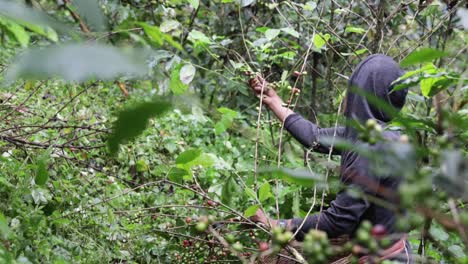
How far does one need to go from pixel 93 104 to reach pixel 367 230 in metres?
3.07

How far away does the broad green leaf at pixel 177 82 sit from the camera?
270cm

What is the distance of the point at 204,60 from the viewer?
15.4 ft

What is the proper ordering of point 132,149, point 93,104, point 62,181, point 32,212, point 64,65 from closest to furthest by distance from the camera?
1. point 64,65
2. point 32,212
3. point 62,181
4. point 132,149
5. point 93,104

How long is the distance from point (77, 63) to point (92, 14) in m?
0.23

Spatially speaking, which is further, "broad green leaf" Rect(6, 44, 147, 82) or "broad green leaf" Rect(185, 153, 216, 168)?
Answer: "broad green leaf" Rect(185, 153, 216, 168)

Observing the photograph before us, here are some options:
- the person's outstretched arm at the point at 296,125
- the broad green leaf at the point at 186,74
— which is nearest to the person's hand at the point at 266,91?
the person's outstretched arm at the point at 296,125

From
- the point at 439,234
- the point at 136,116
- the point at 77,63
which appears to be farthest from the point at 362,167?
the point at 77,63

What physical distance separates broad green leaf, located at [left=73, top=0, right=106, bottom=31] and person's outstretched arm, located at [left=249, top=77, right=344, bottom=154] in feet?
5.76

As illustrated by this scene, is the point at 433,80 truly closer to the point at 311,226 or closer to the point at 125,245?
the point at 311,226

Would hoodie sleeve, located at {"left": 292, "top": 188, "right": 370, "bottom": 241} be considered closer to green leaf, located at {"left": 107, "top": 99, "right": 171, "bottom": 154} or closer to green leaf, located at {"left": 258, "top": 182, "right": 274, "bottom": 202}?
green leaf, located at {"left": 258, "top": 182, "right": 274, "bottom": 202}

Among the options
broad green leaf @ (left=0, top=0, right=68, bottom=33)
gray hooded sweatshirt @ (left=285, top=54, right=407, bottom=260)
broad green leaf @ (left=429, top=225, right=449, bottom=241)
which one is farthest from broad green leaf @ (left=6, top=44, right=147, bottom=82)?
broad green leaf @ (left=429, top=225, right=449, bottom=241)

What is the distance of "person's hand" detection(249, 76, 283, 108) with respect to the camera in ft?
9.36

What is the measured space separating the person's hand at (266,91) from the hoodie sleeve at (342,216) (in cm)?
71

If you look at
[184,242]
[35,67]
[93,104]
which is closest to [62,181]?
[184,242]
